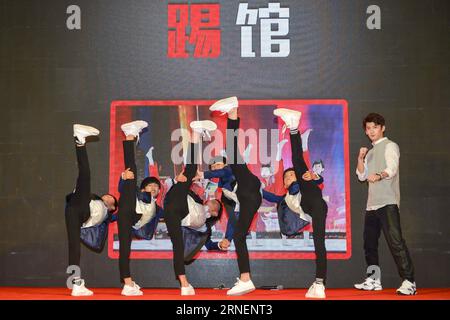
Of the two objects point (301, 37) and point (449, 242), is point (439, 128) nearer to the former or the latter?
point (449, 242)

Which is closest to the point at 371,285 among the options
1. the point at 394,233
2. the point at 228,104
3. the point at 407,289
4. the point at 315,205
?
the point at 407,289

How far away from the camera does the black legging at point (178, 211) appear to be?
5816 mm

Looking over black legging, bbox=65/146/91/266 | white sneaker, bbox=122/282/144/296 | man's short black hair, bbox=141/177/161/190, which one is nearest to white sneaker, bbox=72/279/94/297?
black legging, bbox=65/146/91/266

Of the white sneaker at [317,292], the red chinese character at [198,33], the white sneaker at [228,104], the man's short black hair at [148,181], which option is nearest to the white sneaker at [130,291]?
the man's short black hair at [148,181]

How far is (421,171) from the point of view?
21.6 feet

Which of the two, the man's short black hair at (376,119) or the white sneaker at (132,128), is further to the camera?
the man's short black hair at (376,119)

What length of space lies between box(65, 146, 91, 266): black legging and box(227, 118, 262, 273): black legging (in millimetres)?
1259

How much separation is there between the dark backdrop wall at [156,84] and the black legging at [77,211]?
2.32 ft

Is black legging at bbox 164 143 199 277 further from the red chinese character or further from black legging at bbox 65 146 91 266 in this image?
the red chinese character

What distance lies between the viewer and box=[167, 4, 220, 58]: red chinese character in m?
6.71

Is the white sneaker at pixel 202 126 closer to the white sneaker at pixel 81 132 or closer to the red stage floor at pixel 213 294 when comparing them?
the white sneaker at pixel 81 132

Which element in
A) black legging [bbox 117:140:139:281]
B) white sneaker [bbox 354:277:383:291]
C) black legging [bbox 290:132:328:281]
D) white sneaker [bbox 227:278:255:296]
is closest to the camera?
black legging [bbox 290:132:328:281]

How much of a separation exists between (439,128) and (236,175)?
6.87 feet
